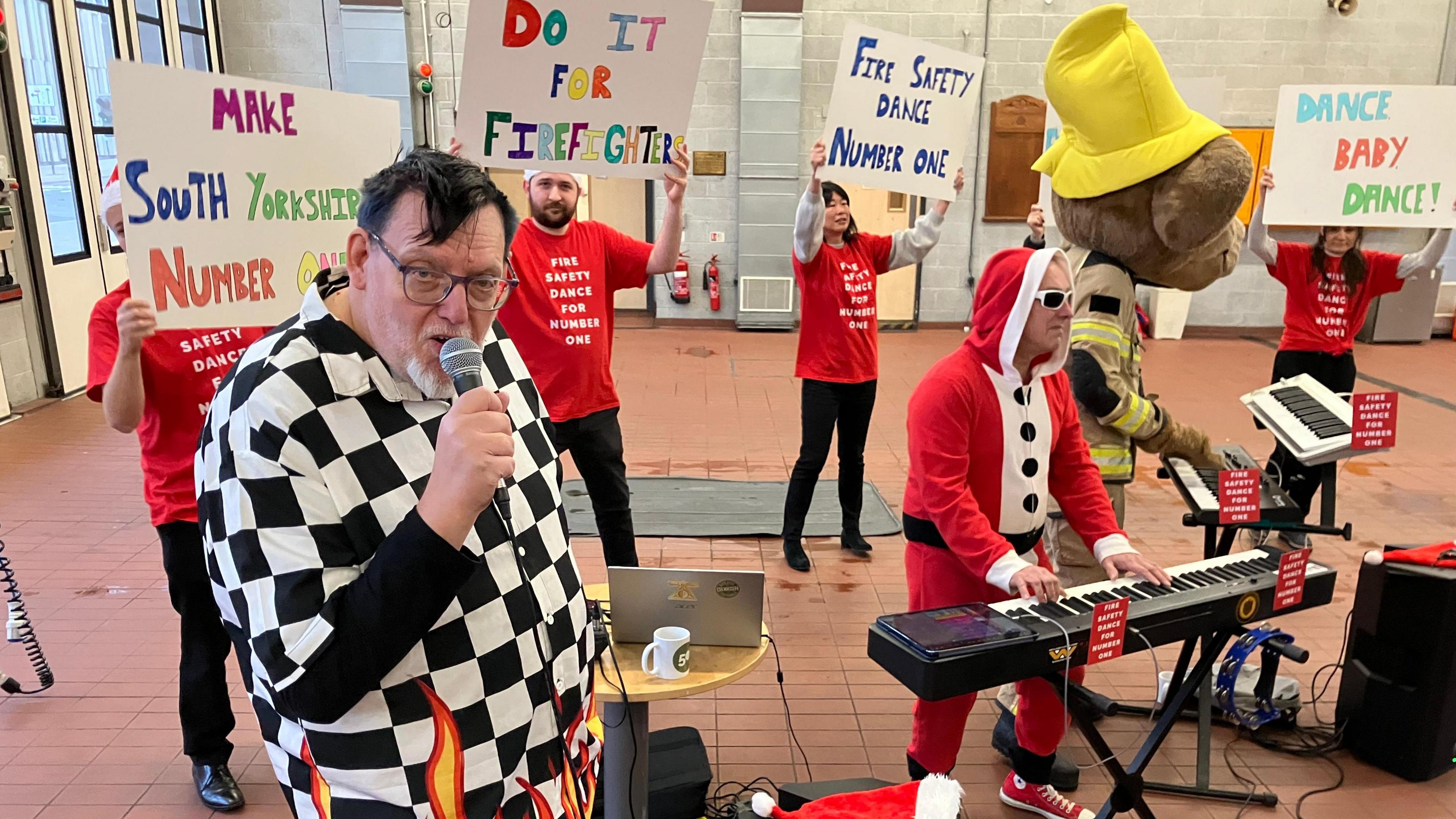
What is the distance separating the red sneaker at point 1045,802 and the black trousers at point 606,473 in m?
1.71

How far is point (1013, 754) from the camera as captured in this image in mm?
2992

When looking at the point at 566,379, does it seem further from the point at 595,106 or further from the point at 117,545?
the point at 117,545

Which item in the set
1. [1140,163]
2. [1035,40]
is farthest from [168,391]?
[1035,40]

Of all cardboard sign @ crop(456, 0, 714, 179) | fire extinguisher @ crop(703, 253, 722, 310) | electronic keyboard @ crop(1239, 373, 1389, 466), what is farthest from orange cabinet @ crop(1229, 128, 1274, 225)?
cardboard sign @ crop(456, 0, 714, 179)

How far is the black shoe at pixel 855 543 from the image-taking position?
4.82 metres

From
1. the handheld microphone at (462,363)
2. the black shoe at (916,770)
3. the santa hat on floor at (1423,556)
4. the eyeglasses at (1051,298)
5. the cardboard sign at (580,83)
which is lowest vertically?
the black shoe at (916,770)

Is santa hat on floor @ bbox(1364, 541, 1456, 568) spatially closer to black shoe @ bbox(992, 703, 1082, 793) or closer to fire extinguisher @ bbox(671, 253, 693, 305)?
black shoe @ bbox(992, 703, 1082, 793)

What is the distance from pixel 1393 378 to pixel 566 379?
8.60m

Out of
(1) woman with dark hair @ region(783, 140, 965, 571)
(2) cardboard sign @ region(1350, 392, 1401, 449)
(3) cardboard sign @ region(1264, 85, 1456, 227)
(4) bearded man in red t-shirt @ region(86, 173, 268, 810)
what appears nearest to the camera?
(4) bearded man in red t-shirt @ region(86, 173, 268, 810)

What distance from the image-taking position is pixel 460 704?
1345 millimetres

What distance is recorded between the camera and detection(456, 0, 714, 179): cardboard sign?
2.99 metres

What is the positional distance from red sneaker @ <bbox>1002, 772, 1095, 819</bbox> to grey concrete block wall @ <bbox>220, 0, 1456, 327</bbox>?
8516 millimetres

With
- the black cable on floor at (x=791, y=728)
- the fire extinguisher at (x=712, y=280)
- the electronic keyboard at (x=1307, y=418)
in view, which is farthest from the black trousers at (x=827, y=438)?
the fire extinguisher at (x=712, y=280)

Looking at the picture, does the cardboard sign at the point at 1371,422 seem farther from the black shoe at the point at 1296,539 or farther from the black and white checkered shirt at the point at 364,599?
the black and white checkered shirt at the point at 364,599
